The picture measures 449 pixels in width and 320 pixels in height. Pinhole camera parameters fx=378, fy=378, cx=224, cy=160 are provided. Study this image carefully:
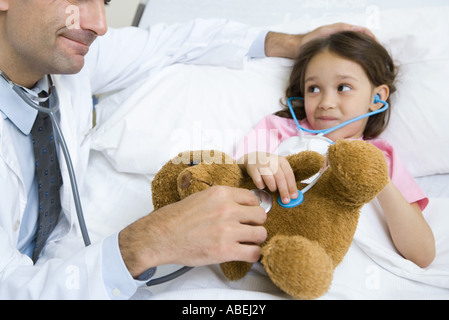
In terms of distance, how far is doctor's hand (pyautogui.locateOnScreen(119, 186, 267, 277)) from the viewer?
635 millimetres

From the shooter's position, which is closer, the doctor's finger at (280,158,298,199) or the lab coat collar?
the doctor's finger at (280,158,298,199)

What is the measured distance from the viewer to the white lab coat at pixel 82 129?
682 millimetres

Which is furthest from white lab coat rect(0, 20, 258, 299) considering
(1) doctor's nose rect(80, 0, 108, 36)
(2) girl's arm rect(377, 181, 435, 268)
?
(2) girl's arm rect(377, 181, 435, 268)

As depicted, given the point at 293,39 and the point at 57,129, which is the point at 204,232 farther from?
the point at 293,39

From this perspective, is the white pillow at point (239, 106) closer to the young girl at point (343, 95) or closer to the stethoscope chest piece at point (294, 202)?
the young girl at point (343, 95)

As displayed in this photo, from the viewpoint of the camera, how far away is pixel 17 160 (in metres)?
0.88

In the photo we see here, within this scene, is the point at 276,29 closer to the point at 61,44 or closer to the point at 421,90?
the point at 421,90

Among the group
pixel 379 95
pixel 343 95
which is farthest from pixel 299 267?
pixel 379 95

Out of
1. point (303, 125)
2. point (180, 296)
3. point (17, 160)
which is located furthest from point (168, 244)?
point (303, 125)

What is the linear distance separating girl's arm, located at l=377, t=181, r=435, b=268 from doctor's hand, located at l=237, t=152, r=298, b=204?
11.3 inches

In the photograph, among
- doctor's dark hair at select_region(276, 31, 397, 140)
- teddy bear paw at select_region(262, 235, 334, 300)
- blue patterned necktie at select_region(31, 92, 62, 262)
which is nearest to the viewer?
teddy bear paw at select_region(262, 235, 334, 300)

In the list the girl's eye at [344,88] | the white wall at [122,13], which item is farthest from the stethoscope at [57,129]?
the white wall at [122,13]

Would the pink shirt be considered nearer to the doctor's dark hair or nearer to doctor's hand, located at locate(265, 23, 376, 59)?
the doctor's dark hair
